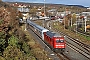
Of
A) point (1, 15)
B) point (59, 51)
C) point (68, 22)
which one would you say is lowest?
point (68, 22)

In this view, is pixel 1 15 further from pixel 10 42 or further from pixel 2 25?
pixel 10 42

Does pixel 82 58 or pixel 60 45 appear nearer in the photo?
pixel 82 58

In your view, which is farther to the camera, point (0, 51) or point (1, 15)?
point (1, 15)

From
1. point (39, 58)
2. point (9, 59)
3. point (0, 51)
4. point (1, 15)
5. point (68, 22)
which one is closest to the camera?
point (9, 59)

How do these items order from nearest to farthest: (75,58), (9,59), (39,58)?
1. (9,59)
2. (39,58)
3. (75,58)

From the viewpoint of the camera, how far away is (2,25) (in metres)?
22.8

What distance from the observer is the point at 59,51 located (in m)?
32.7

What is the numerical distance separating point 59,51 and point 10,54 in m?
17.1

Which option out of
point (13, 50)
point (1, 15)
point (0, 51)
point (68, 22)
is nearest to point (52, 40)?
point (1, 15)

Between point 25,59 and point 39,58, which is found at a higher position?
point 25,59

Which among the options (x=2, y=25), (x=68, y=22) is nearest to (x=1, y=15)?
(x=2, y=25)

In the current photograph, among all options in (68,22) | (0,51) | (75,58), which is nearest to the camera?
(0,51)

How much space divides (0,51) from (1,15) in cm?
508

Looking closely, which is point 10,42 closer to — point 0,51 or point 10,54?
point 0,51
